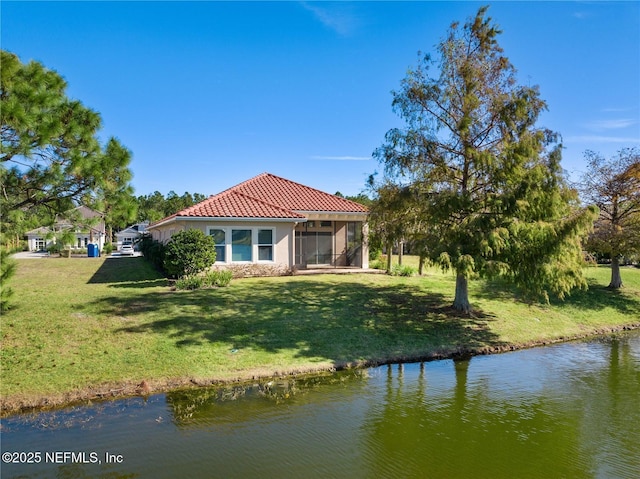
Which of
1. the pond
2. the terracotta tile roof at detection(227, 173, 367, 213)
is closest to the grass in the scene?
the pond

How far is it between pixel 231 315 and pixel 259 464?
7.18 metres

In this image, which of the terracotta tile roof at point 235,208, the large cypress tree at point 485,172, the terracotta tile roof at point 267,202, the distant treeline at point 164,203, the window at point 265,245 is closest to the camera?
the large cypress tree at point 485,172

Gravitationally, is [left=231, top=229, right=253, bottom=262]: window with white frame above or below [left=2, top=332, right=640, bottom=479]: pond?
above

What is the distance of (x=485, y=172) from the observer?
1388 centimetres

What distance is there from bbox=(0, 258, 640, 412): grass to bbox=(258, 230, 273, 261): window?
1.66 m

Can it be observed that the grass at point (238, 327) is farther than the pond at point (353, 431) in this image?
Yes

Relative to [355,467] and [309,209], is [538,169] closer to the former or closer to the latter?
[355,467]

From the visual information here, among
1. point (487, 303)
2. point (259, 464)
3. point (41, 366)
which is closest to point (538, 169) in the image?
point (487, 303)

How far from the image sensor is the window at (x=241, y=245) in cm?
1959

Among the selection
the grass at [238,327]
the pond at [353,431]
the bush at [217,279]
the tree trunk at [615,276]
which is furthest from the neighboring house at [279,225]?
the tree trunk at [615,276]

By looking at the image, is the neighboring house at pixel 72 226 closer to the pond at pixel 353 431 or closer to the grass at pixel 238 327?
the grass at pixel 238 327

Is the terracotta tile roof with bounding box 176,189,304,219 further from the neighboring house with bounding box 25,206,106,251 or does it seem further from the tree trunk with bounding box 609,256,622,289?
the tree trunk with bounding box 609,256,622,289

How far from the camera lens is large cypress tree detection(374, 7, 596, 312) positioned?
1264 centimetres

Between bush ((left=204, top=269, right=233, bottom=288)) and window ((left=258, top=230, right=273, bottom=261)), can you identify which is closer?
bush ((left=204, top=269, right=233, bottom=288))
